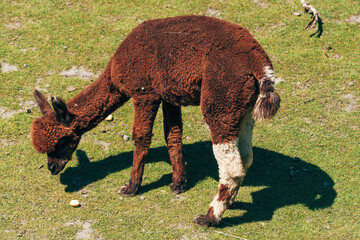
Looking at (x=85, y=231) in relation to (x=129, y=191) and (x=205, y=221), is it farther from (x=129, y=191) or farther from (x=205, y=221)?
(x=205, y=221)

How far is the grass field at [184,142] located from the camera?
23.1ft

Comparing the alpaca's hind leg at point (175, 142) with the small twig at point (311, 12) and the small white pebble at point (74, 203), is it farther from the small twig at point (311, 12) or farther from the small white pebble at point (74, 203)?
the small twig at point (311, 12)

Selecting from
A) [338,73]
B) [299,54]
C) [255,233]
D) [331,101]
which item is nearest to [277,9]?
[299,54]

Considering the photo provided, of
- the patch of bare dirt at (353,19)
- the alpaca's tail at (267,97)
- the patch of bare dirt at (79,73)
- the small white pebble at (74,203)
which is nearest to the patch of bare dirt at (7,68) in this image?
the patch of bare dirt at (79,73)

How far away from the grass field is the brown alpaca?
509 mm

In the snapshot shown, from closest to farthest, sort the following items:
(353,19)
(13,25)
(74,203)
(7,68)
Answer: (74,203)
(7,68)
(353,19)
(13,25)

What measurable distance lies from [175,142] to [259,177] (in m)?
1.64

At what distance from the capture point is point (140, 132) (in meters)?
7.17

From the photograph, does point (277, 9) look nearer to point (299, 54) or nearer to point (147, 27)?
point (299, 54)

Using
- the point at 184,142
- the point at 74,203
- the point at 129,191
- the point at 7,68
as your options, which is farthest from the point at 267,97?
the point at 7,68

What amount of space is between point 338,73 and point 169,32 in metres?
5.07

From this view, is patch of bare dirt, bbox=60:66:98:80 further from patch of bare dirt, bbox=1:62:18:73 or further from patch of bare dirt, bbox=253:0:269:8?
patch of bare dirt, bbox=253:0:269:8

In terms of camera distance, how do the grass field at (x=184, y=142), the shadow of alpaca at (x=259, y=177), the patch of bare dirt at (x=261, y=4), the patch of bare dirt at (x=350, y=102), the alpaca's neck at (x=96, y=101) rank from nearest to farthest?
the grass field at (x=184, y=142)
the alpaca's neck at (x=96, y=101)
the shadow of alpaca at (x=259, y=177)
the patch of bare dirt at (x=350, y=102)
the patch of bare dirt at (x=261, y=4)

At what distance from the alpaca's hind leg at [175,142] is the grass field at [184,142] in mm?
201
